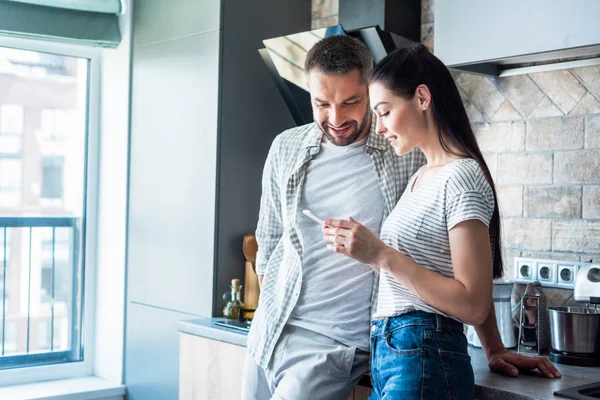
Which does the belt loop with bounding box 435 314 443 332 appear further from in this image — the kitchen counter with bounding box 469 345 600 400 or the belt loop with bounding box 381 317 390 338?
the kitchen counter with bounding box 469 345 600 400

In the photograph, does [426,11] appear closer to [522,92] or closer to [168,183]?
[522,92]

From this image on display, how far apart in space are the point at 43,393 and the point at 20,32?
145 cm

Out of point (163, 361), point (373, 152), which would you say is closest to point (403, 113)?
point (373, 152)

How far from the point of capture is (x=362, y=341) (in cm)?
175

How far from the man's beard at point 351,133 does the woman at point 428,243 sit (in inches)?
11.6

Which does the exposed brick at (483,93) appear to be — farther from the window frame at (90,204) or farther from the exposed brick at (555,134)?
the window frame at (90,204)

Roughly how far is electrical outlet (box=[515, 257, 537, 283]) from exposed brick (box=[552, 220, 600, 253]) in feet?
0.29

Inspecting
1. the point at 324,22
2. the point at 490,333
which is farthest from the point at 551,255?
the point at 324,22

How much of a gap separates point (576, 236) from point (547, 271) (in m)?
0.14

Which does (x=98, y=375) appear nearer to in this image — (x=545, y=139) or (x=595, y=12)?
(x=545, y=139)

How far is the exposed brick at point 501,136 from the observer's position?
2266 millimetres

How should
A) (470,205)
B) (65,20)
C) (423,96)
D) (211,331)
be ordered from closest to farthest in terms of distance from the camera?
(470,205) < (423,96) < (211,331) < (65,20)

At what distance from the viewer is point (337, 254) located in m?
1.81

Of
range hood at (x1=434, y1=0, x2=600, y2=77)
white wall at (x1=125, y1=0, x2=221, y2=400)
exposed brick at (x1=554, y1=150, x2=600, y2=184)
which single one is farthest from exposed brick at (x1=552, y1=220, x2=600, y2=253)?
white wall at (x1=125, y1=0, x2=221, y2=400)
